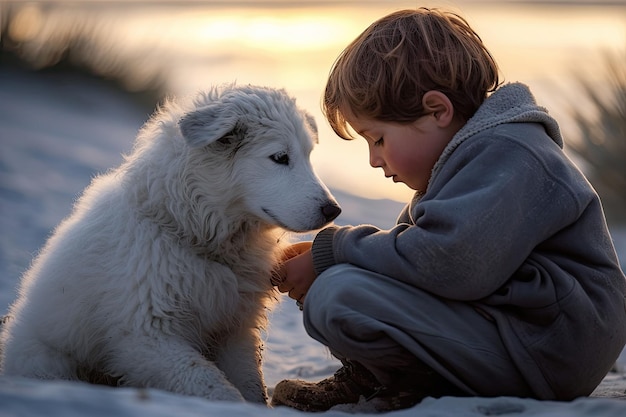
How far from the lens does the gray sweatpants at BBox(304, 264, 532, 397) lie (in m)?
3.82

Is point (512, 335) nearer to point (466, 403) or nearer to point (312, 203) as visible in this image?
point (466, 403)

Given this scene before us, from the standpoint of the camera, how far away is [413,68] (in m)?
4.36

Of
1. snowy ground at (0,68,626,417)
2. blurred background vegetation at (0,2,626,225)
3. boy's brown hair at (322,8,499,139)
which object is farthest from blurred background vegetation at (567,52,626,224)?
boy's brown hair at (322,8,499,139)

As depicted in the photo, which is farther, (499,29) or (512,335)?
(499,29)

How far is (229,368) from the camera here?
4.61m

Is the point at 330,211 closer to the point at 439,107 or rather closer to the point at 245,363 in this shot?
the point at 439,107

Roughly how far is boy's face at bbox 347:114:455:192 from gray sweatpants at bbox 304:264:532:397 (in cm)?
65

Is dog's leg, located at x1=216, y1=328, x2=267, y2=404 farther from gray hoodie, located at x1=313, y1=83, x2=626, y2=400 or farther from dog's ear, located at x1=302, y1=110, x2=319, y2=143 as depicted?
dog's ear, located at x1=302, y1=110, x2=319, y2=143

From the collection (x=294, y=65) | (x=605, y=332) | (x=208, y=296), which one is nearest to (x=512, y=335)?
(x=605, y=332)

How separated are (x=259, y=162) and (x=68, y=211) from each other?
157 inches

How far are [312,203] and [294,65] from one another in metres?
10.6

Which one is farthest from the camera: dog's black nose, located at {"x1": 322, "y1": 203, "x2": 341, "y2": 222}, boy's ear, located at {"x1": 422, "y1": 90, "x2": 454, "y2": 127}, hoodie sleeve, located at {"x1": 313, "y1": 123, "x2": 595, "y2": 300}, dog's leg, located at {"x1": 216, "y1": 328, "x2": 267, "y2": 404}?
dog's leg, located at {"x1": 216, "y1": 328, "x2": 267, "y2": 404}

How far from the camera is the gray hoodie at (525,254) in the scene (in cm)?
378

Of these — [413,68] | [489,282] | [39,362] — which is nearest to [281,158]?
[413,68]
